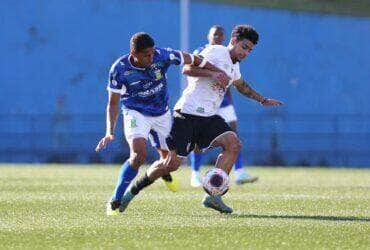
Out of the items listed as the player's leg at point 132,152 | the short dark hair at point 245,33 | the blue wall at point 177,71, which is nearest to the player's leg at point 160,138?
the player's leg at point 132,152

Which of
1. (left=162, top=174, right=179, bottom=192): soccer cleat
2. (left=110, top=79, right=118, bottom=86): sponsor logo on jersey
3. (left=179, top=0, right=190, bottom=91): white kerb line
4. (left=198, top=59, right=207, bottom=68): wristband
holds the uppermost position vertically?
(left=198, top=59, right=207, bottom=68): wristband

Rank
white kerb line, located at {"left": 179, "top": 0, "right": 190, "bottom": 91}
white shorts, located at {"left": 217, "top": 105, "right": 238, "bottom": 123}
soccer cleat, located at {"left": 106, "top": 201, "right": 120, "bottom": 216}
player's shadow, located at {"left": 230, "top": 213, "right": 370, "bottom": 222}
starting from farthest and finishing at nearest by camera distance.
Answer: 1. white kerb line, located at {"left": 179, "top": 0, "right": 190, "bottom": 91}
2. white shorts, located at {"left": 217, "top": 105, "right": 238, "bottom": 123}
3. soccer cleat, located at {"left": 106, "top": 201, "right": 120, "bottom": 216}
4. player's shadow, located at {"left": 230, "top": 213, "right": 370, "bottom": 222}

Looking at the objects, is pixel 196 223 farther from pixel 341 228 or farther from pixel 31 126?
pixel 31 126

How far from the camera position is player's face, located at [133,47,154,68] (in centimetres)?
1145

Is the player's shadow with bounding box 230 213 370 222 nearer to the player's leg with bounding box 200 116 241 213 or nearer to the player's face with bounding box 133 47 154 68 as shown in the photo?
the player's leg with bounding box 200 116 241 213

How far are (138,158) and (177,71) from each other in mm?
20308

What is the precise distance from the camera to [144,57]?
11508mm

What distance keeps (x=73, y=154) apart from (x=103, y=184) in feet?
44.4

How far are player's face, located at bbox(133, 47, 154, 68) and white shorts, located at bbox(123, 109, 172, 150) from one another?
0.63 metres

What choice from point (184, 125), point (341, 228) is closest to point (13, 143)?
point (184, 125)

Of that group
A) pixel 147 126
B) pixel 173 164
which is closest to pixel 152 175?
pixel 173 164

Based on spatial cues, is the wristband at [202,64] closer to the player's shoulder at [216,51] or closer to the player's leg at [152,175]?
the player's shoulder at [216,51]

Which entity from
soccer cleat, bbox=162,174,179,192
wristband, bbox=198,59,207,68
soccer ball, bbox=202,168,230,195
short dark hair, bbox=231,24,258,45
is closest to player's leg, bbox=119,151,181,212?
soccer ball, bbox=202,168,230,195

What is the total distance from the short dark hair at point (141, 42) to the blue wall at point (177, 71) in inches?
790
